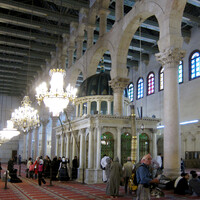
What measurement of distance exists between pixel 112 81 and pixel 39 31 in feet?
39.4

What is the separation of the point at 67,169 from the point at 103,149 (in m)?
1.99

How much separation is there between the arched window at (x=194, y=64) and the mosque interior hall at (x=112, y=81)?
66mm

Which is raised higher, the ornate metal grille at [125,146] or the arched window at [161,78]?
the arched window at [161,78]

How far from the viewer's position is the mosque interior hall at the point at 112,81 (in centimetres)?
978

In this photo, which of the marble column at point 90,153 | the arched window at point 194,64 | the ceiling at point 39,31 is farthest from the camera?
the arched window at point 194,64

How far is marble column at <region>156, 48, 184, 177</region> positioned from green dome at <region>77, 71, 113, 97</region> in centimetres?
517

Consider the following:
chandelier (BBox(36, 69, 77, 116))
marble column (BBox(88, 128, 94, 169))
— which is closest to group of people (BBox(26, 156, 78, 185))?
marble column (BBox(88, 128, 94, 169))

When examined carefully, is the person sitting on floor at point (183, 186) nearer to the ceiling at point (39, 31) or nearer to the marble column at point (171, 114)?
the marble column at point (171, 114)

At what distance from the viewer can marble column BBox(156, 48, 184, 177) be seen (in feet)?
29.8

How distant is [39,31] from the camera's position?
23219 mm

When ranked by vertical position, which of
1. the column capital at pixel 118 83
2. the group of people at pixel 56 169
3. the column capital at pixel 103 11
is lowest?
the group of people at pixel 56 169

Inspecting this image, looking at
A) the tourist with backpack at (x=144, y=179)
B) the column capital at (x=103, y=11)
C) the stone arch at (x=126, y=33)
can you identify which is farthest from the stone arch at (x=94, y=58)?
the tourist with backpack at (x=144, y=179)

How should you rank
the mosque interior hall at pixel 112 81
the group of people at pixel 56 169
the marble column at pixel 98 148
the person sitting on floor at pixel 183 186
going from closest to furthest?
the person sitting on floor at pixel 183 186, the mosque interior hall at pixel 112 81, the marble column at pixel 98 148, the group of people at pixel 56 169

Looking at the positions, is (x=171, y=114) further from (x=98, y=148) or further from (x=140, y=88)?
(x=140, y=88)
